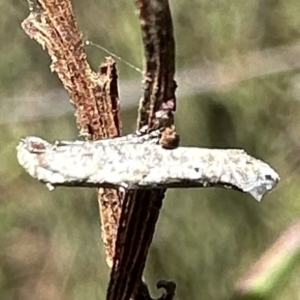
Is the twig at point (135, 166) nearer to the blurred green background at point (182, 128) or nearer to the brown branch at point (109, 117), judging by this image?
the brown branch at point (109, 117)

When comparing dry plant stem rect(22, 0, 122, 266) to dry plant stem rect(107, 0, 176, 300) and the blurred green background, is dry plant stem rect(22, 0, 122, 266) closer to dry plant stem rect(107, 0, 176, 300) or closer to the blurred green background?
dry plant stem rect(107, 0, 176, 300)

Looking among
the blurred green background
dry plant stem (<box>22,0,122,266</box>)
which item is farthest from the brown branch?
the blurred green background

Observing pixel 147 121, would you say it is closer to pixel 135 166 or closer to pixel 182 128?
pixel 135 166

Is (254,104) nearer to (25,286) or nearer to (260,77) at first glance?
(260,77)

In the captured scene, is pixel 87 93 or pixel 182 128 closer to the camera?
pixel 87 93

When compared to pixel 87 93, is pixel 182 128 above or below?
below

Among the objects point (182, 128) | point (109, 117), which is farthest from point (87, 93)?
point (182, 128)
